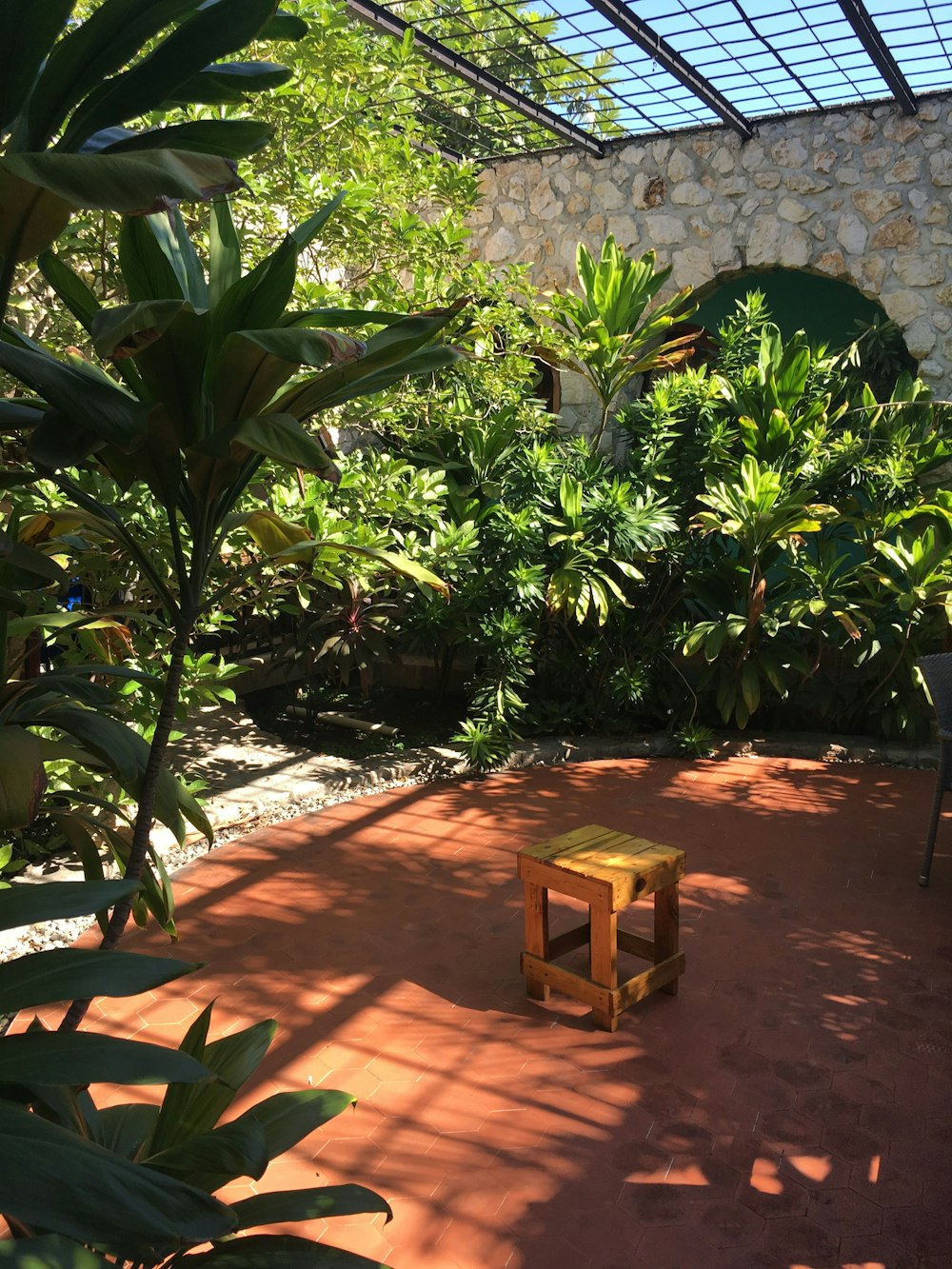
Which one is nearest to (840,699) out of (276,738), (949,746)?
(949,746)

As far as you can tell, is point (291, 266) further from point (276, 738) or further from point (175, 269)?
point (276, 738)

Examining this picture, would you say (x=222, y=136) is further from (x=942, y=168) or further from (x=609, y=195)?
(x=609, y=195)

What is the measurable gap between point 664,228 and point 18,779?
272 inches

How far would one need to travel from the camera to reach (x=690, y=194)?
717 cm

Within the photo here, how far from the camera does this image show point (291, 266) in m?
1.50

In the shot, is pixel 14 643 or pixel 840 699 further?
pixel 840 699

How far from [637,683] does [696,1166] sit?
3591 mm

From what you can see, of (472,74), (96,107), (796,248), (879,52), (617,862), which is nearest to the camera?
(96,107)

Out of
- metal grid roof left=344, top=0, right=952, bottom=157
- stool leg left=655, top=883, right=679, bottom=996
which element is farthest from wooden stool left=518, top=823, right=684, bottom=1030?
metal grid roof left=344, top=0, right=952, bottom=157

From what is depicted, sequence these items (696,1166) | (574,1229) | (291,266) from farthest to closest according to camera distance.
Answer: (696,1166) → (574,1229) → (291,266)

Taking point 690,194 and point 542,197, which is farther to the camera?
point 542,197

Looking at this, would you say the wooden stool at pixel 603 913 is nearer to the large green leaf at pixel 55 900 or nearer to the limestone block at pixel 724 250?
the large green leaf at pixel 55 900

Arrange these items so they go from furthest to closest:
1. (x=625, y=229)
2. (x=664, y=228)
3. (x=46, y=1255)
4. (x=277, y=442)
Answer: (x=625, y=229) → (x=664, y=228) → (x=277, y=442) → (x=46, y=1255)

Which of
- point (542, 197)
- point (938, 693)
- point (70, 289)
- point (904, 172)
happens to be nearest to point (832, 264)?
point (904, 172)
